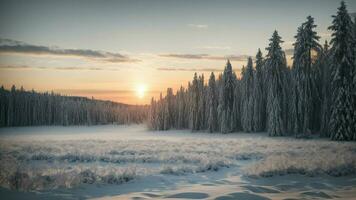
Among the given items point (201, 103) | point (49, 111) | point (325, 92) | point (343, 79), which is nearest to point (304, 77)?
point (325, 92)

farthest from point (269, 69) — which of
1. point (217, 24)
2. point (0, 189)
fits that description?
point (0, 189)

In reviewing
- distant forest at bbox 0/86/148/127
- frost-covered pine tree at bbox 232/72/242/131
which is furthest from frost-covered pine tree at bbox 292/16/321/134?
distant forest at bbox 0/86/148/127

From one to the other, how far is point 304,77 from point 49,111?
293 ft

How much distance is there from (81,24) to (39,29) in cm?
233

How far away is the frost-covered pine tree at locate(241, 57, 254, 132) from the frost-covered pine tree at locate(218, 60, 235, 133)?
2.84m

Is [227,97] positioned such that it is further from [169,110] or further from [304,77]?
[304,77]

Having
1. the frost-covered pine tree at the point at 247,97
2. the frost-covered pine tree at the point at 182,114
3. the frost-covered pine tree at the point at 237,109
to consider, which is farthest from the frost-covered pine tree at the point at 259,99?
the frost-covered pine tree at the point at 182,114

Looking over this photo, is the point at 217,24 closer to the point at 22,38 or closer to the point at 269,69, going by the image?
the point at 22,38

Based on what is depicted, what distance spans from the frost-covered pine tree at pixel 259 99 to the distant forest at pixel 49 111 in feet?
181

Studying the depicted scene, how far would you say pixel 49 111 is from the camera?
10419 centimetres

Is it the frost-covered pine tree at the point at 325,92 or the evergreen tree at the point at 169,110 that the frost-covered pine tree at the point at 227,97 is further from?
the frost-covered pine tree at the point at 325,92

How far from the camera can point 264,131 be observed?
44625 millimetres

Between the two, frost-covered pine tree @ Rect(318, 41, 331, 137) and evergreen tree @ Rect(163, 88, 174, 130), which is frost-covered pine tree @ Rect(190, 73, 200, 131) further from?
frost-covered pine tree @ Rect(318, 41, 331, 137)

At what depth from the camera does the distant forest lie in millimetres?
91312
